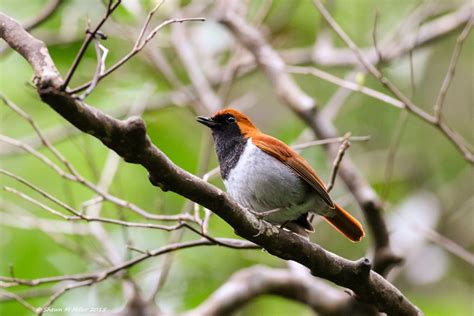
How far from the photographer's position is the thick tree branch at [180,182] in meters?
2.25

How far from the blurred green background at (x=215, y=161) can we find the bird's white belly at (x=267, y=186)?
2.13 meters

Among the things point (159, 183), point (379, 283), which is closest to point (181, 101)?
point (379, 283)

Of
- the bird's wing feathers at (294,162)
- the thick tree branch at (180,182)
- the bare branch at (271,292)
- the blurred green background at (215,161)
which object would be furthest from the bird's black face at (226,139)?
the blurred green background at (215,161)

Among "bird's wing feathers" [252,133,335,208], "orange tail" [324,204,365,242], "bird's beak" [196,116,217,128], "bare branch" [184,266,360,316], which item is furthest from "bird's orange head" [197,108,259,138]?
"bare branch" [184,266,360,316]

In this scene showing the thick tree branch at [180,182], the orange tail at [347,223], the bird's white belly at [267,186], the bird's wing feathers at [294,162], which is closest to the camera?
the thick tree branch at [180,182]

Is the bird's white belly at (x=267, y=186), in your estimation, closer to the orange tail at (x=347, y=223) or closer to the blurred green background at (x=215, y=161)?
the orange tail at (x=347, y=223)

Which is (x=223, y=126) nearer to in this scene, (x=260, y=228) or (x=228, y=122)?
(x=228, y=122)

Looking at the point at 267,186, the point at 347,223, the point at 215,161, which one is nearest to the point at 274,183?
the point at 267,186

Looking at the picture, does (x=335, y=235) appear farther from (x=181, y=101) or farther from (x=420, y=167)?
(x=181, y=101)

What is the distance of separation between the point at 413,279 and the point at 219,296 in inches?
138

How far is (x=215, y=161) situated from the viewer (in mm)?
7934

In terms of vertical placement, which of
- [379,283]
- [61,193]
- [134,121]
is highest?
[61,193]

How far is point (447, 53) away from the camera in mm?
8828

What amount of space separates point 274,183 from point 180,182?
1452 millimetres
